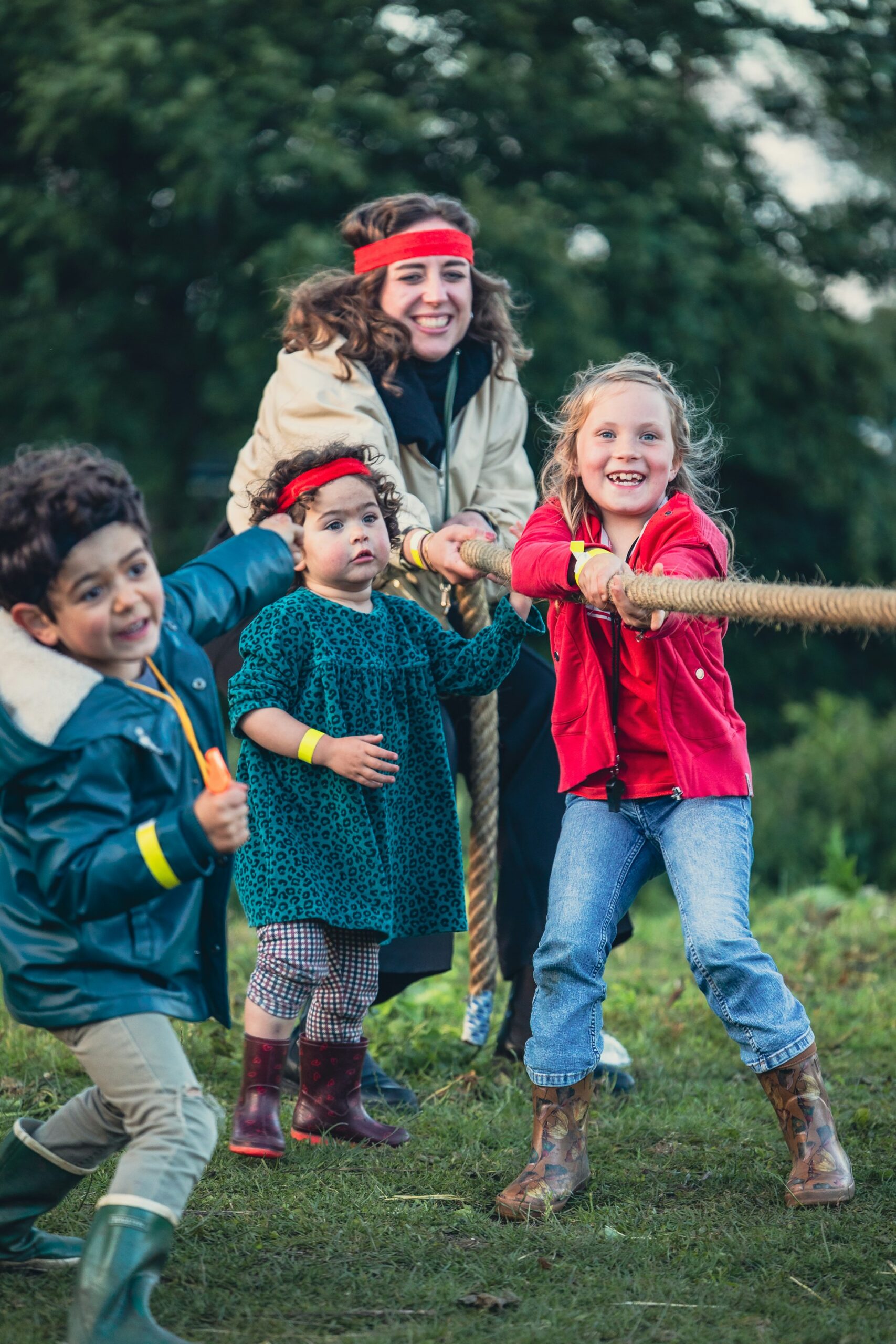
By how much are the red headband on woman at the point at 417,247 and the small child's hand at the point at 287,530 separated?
116 centimetres

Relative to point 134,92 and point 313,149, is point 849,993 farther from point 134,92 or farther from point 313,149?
point 134,92

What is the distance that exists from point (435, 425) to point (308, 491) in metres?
0.72

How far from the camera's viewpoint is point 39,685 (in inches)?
92.1

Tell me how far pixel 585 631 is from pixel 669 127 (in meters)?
8.97

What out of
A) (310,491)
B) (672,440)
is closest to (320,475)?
(310,491)

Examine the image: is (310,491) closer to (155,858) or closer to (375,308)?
(375,308)

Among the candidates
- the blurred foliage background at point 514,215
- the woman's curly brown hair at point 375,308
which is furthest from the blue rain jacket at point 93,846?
the blurred foliage background at point 514,215

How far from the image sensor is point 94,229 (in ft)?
35.0

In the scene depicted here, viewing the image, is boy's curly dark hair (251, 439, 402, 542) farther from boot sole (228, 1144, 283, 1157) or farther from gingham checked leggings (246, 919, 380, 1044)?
boot sole (228, 1144, 283, 1157)

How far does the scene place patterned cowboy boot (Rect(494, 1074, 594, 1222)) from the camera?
304cm

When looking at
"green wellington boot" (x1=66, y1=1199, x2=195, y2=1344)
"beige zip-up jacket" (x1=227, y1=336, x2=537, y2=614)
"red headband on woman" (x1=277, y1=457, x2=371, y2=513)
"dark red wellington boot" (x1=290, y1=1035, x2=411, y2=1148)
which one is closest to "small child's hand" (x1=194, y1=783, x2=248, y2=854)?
"green wellington boot" (x1=66, y1=1199, x2=195, y2=1344)

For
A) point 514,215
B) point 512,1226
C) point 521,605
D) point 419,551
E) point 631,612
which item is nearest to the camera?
point 631,612

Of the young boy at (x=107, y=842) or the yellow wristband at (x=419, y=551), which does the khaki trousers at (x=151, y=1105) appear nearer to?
the young boy at (x=107, y=842)

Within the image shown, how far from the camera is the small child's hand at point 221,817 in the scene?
225 centimetres
